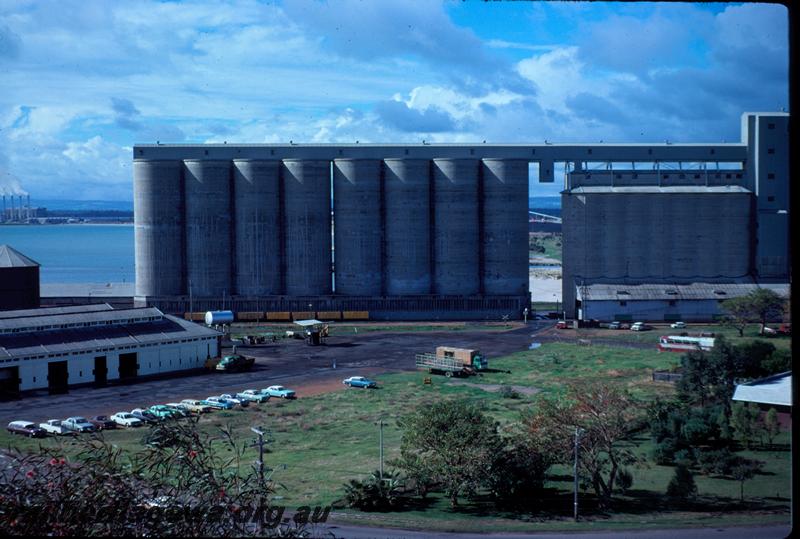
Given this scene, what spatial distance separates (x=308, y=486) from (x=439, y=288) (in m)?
44.9

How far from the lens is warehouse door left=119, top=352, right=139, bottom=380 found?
4881 cm

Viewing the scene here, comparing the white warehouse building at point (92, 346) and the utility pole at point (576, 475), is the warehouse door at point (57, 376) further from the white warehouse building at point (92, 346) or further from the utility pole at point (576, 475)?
the utility pole at point (576, 475)

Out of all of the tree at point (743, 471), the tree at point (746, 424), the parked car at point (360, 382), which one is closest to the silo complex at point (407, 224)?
the parked car at point (360, 382)

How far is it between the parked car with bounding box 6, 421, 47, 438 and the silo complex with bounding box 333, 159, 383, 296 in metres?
37.4

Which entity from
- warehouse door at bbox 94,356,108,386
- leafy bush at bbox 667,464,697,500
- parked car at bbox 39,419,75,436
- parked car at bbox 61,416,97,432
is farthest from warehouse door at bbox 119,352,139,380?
leafy bush at bbox 667,464,697,500

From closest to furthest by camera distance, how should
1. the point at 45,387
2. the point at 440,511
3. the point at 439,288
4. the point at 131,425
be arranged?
the point at 440,511, the point at 131,425, the point at 45,387, the point at 439,288

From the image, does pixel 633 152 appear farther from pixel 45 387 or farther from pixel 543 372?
pixel 45 387

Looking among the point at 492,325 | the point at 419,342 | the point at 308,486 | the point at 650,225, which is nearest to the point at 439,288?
the point at 492,325

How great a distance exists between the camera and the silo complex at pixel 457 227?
230ft

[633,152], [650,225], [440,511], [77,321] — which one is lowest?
[440,511]

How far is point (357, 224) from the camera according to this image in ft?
231

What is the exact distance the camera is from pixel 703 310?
66562 millimetres

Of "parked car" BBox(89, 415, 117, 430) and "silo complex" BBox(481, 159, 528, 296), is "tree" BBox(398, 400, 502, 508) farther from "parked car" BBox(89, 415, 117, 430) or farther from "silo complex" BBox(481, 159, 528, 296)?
"silo complex" BBox(481, 159, 528, 296)

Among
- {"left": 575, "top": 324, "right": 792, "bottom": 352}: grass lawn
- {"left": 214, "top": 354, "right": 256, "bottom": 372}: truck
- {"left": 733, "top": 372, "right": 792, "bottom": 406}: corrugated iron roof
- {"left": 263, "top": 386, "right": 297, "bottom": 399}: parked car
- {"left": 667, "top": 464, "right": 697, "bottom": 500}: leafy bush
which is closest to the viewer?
{"left": 667, "top": 464, "right": 697, "bottom": 500}: leafy bush
